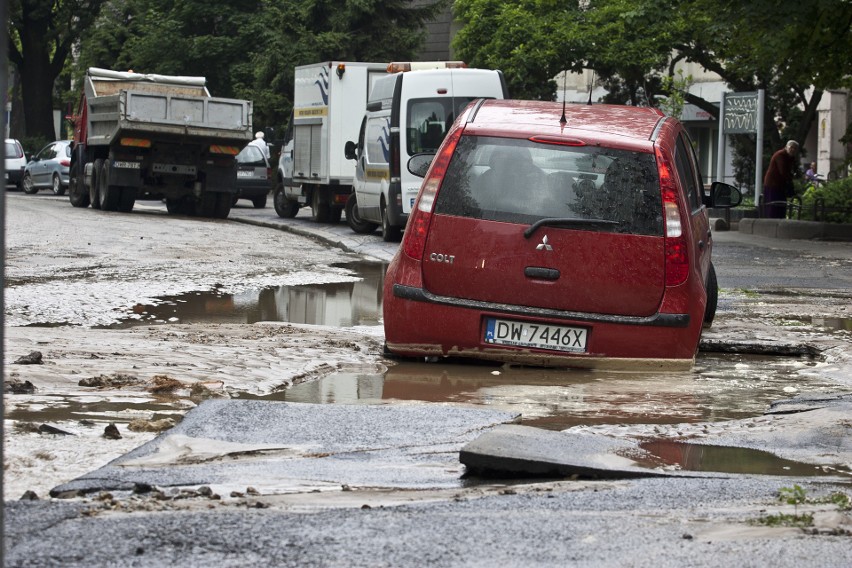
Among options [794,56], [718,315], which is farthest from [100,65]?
[718,315]

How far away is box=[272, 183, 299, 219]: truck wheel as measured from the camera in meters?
31.2

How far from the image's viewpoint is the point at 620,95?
4266 cm

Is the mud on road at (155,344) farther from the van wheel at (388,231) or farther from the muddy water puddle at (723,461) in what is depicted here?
the van wheel at (388,231)

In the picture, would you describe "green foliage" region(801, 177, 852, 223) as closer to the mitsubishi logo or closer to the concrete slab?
the mitsubishi logo

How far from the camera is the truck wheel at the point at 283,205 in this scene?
31.2 metres

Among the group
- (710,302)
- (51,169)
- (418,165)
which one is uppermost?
(418,165)

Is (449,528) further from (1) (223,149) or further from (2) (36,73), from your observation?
(2) (36,73)

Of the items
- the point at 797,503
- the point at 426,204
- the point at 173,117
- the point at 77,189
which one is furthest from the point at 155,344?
the point at 77,189

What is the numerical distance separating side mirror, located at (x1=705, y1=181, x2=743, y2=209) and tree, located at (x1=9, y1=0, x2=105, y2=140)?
45265 mm

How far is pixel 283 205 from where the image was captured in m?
31.4

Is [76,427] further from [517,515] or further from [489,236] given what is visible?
[489,236]

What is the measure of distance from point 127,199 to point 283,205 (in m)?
3.45

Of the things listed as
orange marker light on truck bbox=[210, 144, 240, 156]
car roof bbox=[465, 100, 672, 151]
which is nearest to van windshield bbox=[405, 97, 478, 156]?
orange marker light on truck bbox=[210, 144, 240, 156]

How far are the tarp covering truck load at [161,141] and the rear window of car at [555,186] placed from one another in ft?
65.6
